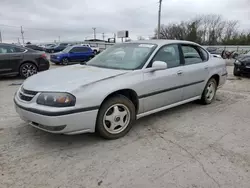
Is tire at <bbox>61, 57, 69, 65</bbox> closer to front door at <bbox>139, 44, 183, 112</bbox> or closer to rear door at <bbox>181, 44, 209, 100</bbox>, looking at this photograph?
rear door at <bbox>181, 44, 209, 100</bbox>

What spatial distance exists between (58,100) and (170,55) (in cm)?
228

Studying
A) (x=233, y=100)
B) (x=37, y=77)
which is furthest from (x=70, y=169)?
(x=233, y=100)

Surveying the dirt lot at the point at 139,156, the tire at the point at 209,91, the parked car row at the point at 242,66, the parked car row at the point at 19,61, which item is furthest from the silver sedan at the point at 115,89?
the parked car row at the point at 19,61

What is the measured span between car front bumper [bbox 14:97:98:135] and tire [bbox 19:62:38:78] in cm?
609

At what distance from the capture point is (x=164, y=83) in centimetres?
378

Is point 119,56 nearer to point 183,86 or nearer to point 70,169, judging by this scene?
point 183,86

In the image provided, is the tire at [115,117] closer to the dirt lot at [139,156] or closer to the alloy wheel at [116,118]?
the alloy wheel at [116,118]

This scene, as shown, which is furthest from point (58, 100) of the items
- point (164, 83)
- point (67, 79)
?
point (164, 83)

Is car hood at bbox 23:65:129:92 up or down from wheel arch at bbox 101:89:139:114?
up

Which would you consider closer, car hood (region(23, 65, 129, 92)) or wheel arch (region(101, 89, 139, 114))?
car hood (region(23, 65, 129, 92))

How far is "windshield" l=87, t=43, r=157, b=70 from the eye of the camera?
3654mm

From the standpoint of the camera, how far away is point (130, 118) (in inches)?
135

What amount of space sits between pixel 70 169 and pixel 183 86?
2581 mm

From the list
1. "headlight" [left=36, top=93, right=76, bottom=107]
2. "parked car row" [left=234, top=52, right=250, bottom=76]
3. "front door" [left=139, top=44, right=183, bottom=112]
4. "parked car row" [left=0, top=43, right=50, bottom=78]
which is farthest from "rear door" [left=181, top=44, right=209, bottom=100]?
"parked car row" [left=0, top=43, right=50, bottom=78]
